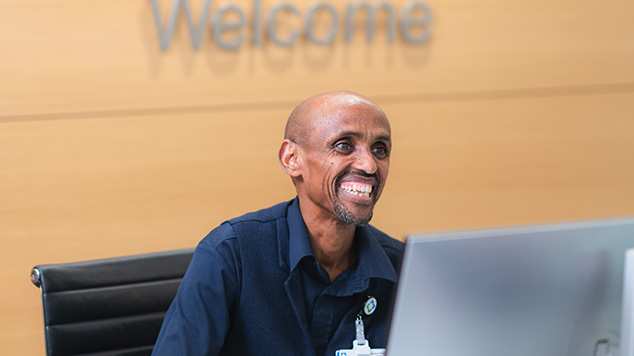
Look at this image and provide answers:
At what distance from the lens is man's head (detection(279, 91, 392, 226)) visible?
168 cm

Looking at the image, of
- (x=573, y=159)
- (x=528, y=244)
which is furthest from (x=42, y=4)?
(x=573, y=159)

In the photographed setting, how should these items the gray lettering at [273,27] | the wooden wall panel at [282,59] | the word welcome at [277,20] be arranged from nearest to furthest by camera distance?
the wooden wall panel at [282,59] → the word welcome at [277,20] → the gray lettering at [273,27]

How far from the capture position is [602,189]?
3.62 m

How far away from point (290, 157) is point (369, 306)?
440mm

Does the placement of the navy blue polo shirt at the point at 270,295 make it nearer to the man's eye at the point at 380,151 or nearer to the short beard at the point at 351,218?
the short beard at the point at 351,218

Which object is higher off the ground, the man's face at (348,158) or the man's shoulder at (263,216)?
the man's face at (348,158)

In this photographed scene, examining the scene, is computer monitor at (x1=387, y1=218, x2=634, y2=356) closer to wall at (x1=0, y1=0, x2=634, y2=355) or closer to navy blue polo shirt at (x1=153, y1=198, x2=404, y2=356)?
navy blue polo shirt at (x1=153, y1=198, x2=404, y2=356)

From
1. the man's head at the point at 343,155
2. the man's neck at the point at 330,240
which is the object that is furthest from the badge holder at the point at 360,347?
the man's head at the point at 343,155

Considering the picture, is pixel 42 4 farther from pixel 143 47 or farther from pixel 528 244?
pixel 528 244

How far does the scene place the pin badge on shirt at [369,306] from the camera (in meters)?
1.70

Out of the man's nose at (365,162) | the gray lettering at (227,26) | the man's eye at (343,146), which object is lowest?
the man's nose at (365,162)

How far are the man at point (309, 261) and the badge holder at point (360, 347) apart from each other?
0.07ft

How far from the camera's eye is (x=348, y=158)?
1.70 m

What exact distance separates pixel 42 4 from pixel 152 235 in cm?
105
